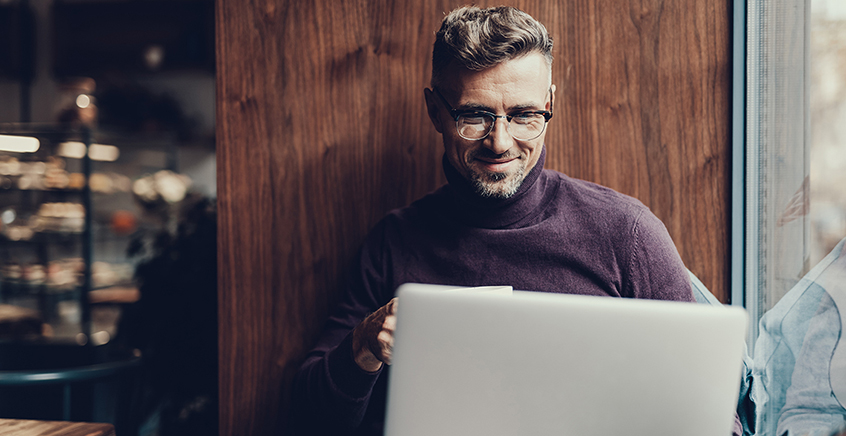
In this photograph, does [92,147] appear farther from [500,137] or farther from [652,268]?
[652,268]

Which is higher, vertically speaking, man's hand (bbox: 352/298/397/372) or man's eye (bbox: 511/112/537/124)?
man's eye (bbox: 511/112/537/124)

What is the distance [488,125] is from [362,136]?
0.42 m

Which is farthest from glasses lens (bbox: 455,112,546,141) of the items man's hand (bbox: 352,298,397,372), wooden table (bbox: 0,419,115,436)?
wooden table (bbox: 0,419,115,436)

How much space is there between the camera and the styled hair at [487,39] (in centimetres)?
101

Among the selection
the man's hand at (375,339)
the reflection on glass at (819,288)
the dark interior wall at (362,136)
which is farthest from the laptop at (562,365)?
the dark interior wall at (362,136)

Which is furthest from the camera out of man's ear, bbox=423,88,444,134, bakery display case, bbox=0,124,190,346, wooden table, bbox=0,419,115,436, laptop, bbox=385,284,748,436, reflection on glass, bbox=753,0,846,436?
bakery display case, bbox=0,124,190,346

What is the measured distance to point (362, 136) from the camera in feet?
4.39

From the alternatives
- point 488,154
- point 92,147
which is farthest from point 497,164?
point 92,147

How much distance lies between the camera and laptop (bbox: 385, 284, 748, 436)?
0.49m

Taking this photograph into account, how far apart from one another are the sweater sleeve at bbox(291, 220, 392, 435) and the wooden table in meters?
0.37

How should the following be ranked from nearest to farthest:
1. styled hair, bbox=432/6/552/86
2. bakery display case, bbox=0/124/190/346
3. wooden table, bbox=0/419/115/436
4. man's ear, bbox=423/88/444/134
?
1. wooden table, bbox=0/419/115/436
2. styled hair, bbox=432/6/552/86
3. man's ear, bbox=423/88/444/134
4. bakery display case, bbox=0/124/190/346

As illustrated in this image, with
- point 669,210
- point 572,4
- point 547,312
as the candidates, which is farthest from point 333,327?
point 572,4

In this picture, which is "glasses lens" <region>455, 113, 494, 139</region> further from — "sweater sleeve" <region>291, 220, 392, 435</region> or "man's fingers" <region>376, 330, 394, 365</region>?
"man's fingers" <region>376, 330, 394, 365</region>

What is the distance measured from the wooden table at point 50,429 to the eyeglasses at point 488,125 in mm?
874
